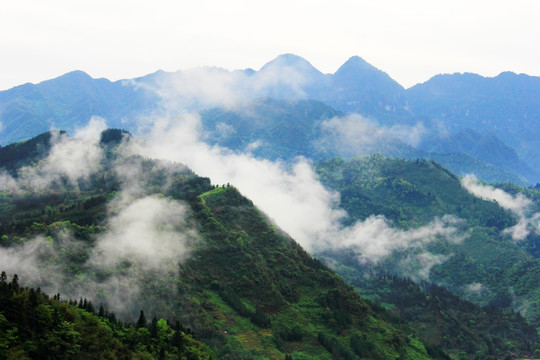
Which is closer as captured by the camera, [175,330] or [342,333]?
[175,330]

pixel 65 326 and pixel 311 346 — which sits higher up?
pixel 311 346

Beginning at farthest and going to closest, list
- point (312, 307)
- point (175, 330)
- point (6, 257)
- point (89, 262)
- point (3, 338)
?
point (312, 307), point (89, 262), point (6, 257), point (175, 330), point (3, 338)

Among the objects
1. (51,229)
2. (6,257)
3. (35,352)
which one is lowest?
(35,352)

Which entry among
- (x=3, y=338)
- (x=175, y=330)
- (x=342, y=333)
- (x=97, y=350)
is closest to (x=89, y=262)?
(x=175, y=330)

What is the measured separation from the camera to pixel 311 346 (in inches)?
6919

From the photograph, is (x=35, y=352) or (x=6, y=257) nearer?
(x=35, y=352)

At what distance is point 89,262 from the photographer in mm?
170875

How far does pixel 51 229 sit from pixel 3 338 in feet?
316

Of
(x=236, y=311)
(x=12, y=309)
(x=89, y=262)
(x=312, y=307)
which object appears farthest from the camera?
(x=312, y=307)

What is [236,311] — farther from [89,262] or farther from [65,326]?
[65,326]

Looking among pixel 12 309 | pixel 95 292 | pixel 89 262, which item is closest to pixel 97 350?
pixel 12 309

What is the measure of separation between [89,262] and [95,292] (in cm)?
1582

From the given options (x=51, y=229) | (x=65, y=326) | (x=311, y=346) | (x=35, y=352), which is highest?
(x=51, y=229)

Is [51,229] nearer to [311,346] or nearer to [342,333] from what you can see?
[311,346]
